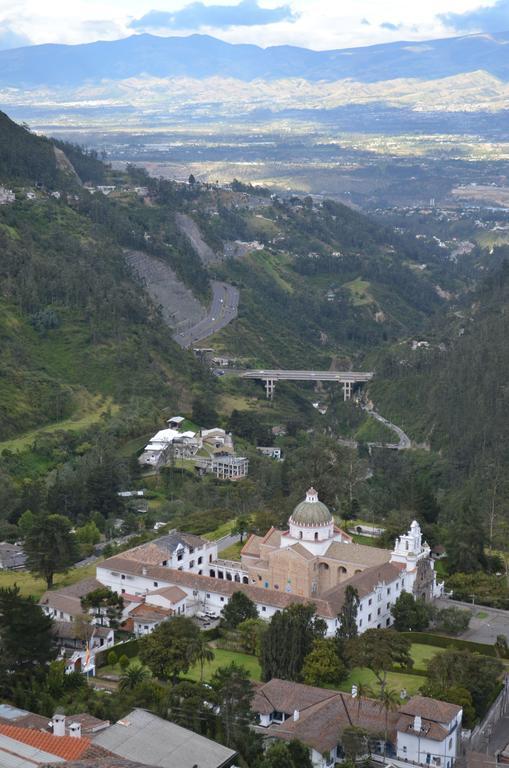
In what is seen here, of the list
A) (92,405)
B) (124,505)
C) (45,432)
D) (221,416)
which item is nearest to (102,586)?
(124,505)

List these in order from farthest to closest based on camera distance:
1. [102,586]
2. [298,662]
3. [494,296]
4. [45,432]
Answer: [494,296] → [45,432] → [102,586] → [298,662]

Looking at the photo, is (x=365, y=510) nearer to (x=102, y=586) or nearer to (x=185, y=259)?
(x=102, y=586)

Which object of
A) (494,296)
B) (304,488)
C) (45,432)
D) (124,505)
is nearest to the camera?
(304,488)

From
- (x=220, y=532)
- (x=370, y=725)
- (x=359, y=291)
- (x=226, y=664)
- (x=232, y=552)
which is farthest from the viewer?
(x=359, y=291)

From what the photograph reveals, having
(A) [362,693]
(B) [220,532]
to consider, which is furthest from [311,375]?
(A) [362,693]

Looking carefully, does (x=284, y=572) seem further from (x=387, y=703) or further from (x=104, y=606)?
(x=387, y=703)

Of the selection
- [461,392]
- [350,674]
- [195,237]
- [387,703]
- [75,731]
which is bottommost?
[461,392]

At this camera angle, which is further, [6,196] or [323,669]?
[6,196]

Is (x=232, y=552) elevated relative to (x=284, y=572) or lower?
lower
